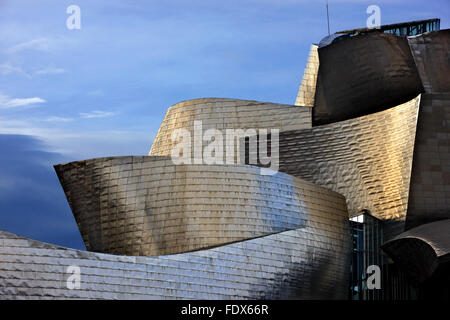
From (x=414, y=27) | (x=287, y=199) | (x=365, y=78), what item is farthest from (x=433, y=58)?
(x=414, y=27)

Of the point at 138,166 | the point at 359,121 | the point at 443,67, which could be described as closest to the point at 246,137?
the point at 359,121

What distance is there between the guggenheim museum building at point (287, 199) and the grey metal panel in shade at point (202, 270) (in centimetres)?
3

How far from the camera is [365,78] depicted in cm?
2984

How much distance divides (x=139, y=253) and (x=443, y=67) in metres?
13.2

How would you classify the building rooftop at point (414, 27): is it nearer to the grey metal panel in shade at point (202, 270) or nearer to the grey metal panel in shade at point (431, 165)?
the grey metal panel in shade at point (431, 165)

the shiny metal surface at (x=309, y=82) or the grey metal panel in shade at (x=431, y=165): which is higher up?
the shiny metal surface at (x=309, y=82)

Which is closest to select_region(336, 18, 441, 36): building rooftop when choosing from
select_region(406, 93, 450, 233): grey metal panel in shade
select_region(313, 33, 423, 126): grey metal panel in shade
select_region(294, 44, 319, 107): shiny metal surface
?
select_region(294, 44, 319, 107): shiny metal surface

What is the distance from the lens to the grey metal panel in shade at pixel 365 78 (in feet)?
97.2

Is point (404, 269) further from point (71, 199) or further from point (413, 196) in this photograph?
point (71, 199)

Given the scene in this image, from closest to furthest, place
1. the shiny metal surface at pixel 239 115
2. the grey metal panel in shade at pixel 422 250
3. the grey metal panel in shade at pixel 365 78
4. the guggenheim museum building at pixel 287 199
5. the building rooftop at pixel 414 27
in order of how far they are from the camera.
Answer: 1. the guggenheim museum building at pixel 287 199
2. the grey metal panel in shade at pixel 422 250
3. the shiny metal surface at pixel 239 115
4. the grey metal panel in shade at pixel 365 78
5. the building rooftop at pixel 414 27

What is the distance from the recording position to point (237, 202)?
23875mm

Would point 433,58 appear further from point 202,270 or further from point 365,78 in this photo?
point 202,270

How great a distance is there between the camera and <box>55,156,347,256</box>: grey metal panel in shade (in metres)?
23.4

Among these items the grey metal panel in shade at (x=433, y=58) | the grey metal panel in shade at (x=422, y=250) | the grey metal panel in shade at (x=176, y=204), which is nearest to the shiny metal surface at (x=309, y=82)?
the grey metal panel in shade at (x=433, y=58)
